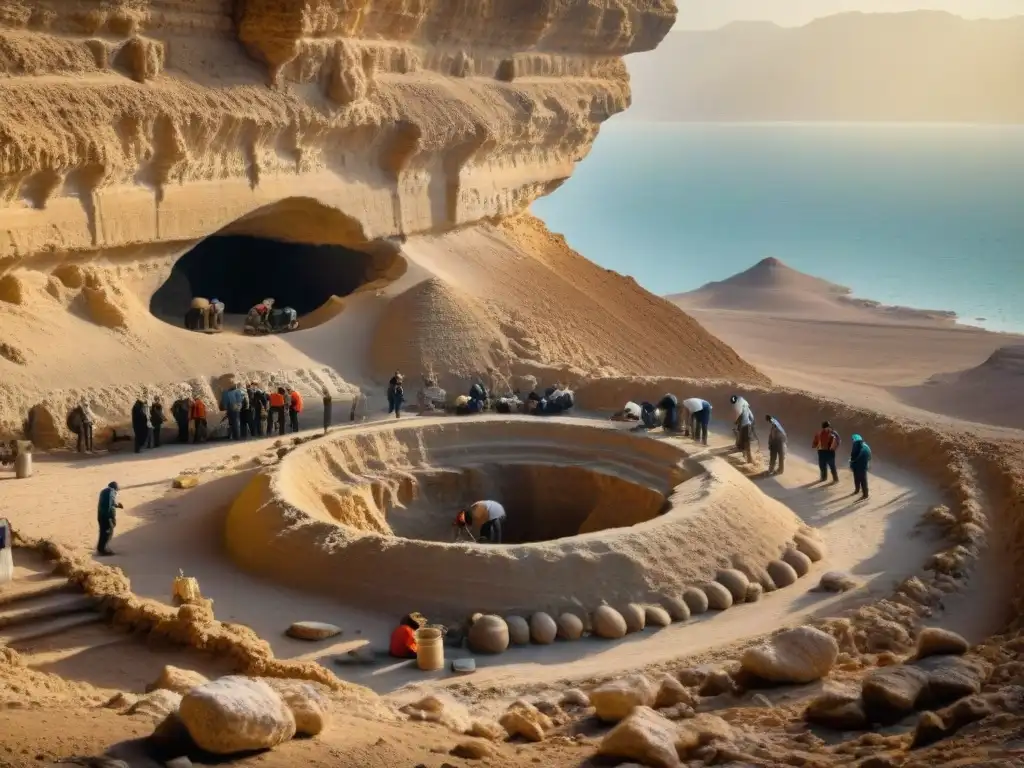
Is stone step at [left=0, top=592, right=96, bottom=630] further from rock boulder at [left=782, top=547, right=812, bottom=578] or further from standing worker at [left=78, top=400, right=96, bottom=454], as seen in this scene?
rock boulder at [left=782, top=547, right=812, bottom=578]

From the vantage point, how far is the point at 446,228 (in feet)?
90.3

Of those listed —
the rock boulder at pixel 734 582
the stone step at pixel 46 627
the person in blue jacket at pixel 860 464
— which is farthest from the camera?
the person in blue jacket at pixel 860 464

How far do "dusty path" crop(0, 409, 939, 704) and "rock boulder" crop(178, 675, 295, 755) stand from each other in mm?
3860

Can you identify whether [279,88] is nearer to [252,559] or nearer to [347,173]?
[347,173]

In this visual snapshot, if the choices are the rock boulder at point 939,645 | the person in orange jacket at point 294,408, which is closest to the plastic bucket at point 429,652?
the rock boulder at point 939,645

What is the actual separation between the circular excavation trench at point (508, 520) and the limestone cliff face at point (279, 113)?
5585mm

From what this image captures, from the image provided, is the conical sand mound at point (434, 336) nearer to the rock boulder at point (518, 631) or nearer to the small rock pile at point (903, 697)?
the rock boulder at point (518, 631)

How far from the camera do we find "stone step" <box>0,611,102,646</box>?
12.4 m

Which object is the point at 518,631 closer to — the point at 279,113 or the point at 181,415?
the point at 181,415

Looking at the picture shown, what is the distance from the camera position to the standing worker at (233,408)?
787 inches

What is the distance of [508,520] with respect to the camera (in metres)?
18.5

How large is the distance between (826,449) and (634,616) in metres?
6.20

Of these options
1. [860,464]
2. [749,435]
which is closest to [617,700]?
[860,464]

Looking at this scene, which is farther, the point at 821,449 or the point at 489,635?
the point at 821,449
